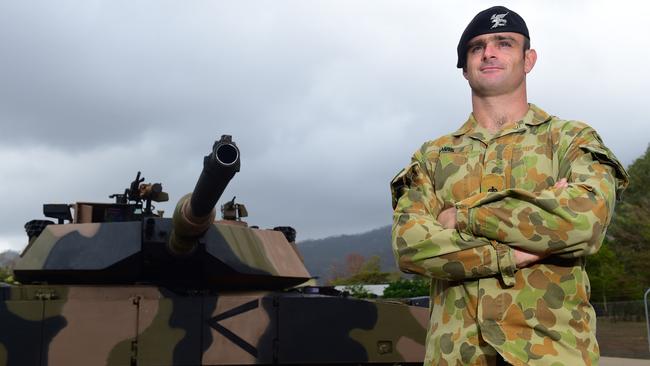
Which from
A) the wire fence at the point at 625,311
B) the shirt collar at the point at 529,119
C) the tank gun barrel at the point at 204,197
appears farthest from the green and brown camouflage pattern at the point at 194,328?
the wire fence at the point at 625,311

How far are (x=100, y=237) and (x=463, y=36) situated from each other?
225 inches

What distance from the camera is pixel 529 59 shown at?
2.41 meters

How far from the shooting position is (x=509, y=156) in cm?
225

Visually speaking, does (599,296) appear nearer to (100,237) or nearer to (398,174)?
(100,237)

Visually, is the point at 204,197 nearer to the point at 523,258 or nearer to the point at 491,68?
the point at 491,68

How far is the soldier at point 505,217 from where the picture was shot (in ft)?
6.68

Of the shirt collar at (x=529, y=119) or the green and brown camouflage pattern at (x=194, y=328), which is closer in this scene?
the shirt collar at (x=529, y=119)

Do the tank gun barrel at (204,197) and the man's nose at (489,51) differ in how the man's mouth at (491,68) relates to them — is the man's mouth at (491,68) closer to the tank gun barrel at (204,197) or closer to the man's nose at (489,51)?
the man's nose at (489,51)

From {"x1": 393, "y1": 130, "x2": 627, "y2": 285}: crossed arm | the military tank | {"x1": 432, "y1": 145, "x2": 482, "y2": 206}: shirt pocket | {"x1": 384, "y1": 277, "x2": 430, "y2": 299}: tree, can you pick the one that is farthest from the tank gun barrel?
{"x1": 384, "y1": 277, "x2": 430, "y2": 299}: tree

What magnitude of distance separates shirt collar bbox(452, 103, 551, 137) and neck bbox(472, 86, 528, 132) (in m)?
0.02

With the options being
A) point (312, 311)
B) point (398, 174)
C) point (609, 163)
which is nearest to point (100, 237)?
point (312, 311)

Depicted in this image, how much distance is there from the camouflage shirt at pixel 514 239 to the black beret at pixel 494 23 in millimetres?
299

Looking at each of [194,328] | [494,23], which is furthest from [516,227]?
[194,328]

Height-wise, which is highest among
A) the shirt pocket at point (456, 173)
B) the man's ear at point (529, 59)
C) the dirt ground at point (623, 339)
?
the man's ear at point (529, 59)
